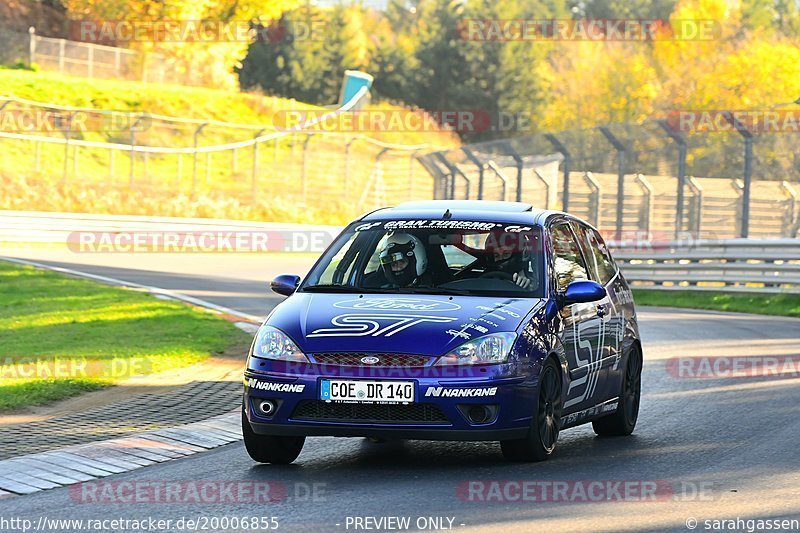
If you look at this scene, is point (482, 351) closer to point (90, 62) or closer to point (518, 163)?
point (518, 163)

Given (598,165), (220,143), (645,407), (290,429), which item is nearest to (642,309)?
(598,165)

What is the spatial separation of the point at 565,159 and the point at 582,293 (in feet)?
65.8

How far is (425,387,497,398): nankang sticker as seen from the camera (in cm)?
781

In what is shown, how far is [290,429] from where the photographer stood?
26.2 ft

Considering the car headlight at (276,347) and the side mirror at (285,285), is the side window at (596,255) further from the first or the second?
the car headlight at (276,347)

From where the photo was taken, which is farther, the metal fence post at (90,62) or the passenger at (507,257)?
the metal fence post at (90,62)

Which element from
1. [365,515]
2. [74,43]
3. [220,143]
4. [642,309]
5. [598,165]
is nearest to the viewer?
[365,515]

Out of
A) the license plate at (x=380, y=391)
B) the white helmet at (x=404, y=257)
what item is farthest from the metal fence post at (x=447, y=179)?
the license plate at (x=380, y=391)

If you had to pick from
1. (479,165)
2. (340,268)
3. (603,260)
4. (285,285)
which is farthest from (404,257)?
(479,165)

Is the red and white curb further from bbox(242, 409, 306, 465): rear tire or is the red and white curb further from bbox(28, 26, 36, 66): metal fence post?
bbox(28, 26, 36, 66): metal fence post

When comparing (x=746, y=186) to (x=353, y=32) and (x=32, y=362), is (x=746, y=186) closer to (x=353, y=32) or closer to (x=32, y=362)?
(x=32, y=362)

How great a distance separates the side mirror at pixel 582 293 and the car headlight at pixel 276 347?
1.82 meters

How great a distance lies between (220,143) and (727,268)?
114 ft

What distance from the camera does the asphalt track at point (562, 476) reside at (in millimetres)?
6875
